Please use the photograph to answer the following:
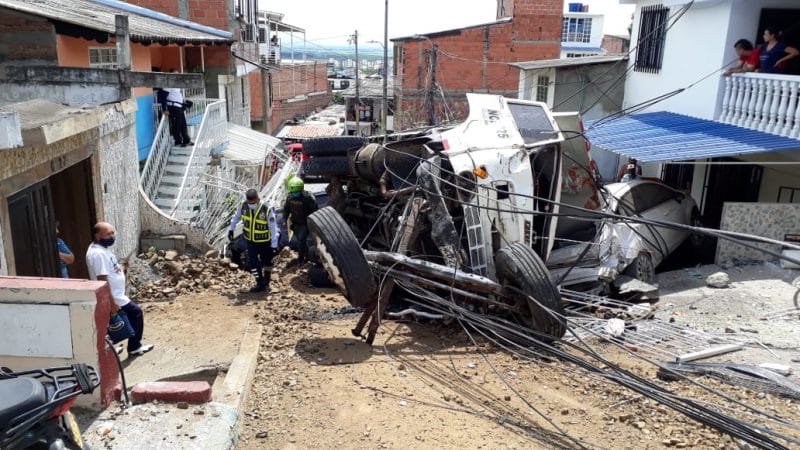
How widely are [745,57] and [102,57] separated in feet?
41.8

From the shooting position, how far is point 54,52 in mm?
8344

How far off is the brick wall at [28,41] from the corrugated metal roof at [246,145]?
827cm

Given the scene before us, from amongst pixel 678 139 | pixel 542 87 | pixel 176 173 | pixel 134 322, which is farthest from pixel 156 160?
pixel 542 87

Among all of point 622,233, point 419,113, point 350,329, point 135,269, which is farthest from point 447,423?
point 419,113

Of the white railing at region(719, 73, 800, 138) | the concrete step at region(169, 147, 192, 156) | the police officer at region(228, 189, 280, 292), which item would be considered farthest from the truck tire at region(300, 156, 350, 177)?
the white railing at region(719, 73, 800, 138)

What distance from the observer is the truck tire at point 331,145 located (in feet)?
29.3

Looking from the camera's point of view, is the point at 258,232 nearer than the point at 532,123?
No

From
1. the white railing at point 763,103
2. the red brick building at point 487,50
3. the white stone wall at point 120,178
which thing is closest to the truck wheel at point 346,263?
the white stone wall at point 120,178

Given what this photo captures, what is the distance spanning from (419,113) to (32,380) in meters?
29.6

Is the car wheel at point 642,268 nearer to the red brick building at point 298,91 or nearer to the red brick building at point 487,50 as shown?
the red brick building at point 487,50

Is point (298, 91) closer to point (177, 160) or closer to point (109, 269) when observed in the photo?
point (177, 160)


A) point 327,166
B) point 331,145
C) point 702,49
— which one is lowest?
point 327,166

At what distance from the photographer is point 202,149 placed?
1401 cm

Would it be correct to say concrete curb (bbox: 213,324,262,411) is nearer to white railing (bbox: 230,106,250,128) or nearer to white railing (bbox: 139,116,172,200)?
white railing (bbox: 139,116,172,200)
